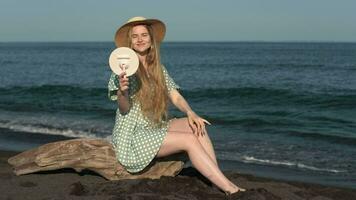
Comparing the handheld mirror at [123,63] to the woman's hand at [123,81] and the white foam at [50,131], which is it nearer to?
the woman's hand at [123,81]

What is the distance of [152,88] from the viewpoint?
18.6ft

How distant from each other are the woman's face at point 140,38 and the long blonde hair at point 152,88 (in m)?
0.05

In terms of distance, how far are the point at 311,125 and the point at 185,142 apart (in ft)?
26.1

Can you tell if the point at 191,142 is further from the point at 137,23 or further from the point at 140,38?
the point at 137,23

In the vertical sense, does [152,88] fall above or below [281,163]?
above

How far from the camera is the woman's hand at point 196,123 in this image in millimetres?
5609

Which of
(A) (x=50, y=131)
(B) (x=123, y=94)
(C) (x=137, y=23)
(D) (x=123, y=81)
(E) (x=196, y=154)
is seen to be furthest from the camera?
(A) (x=50, y=131)

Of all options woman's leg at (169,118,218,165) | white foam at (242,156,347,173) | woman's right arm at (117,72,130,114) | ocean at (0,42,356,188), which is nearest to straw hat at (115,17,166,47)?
woman's right arm at (117,72,130,114)

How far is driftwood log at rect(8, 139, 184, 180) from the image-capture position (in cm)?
590

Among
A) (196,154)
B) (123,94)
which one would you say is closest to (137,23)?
(123,94)

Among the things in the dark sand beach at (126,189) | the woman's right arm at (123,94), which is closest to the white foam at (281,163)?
the dark sand beach at (126,189)

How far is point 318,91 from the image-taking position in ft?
67.2

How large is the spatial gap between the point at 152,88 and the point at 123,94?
0.50m

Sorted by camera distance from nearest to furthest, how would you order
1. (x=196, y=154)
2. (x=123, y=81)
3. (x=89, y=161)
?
1. (x=123, y=81)
2. (x=196, y=154)
3. (x=89, y=161)
